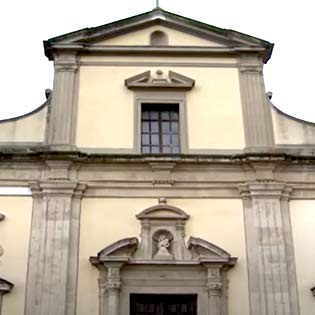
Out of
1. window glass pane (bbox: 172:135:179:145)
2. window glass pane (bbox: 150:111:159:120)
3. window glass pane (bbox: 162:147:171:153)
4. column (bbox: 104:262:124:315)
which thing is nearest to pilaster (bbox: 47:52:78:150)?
window glass pane (bbox: 150:111:159:120)

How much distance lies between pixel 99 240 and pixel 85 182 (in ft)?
4.42

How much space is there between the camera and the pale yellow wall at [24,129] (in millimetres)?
13961

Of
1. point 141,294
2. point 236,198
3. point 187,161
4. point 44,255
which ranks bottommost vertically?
point 141,294

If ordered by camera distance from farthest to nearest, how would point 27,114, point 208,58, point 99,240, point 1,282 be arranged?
point 208,58 < point 27,114 < point 99,240 < point 1,282

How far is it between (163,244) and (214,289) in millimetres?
1433

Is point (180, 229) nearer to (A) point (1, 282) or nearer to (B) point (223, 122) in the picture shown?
(B) point (223, 122)

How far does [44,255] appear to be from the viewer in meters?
12.5

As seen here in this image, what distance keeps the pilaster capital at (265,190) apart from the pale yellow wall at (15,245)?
15.5ft

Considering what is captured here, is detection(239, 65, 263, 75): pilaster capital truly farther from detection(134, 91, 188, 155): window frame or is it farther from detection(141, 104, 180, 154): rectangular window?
detection(141, 104, 180, 154): rectangular window

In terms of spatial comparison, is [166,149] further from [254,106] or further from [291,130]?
[291,130]

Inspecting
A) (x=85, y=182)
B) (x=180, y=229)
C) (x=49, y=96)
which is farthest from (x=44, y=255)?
(x=49, y=96)

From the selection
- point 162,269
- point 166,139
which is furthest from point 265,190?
point 162,269

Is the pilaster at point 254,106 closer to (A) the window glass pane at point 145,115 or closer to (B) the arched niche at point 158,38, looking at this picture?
(B) the arched niche at point 158,38

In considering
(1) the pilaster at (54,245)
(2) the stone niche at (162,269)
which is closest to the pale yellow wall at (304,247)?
(2) the stone niche at (162,269)
